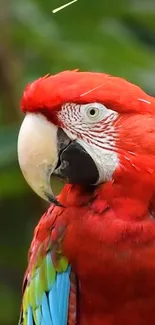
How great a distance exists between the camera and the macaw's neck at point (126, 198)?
1498 millimetres

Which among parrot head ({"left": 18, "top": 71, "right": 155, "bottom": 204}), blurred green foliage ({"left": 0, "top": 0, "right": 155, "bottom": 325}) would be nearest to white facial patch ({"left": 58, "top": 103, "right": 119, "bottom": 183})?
parrot head ({"left": 18, "top": 71, "right": 155, "bottom": 204})

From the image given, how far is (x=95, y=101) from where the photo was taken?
1465 mm

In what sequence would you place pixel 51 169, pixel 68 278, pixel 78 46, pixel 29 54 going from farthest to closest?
pixel 29 54
pixel 78 46
pixel 68 278
pixel 51 169

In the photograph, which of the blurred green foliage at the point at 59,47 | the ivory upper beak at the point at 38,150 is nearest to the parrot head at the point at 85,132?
the ivory upper beak at the point at 38,150

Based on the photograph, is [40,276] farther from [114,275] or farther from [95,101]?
[95,101]

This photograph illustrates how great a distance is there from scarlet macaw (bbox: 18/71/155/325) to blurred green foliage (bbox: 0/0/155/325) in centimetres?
52

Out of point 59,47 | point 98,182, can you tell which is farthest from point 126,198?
point 59,47

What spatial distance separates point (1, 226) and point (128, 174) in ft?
3.20

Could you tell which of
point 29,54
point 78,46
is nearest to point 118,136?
point 78,46

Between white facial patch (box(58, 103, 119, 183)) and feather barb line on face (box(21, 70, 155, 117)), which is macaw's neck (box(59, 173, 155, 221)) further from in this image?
feather barb line on face (box(21, 70, 155, 117))

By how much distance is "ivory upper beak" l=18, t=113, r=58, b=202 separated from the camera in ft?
4.70

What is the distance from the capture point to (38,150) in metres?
1.43

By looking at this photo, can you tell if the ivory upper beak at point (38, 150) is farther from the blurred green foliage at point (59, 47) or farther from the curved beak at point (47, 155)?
the blurred green foliage at point (59, 47)

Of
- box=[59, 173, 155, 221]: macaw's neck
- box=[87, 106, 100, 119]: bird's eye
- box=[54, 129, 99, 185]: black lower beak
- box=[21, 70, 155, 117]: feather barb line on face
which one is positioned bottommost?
box=[59, 173, 155, 221]: macaw's neck
